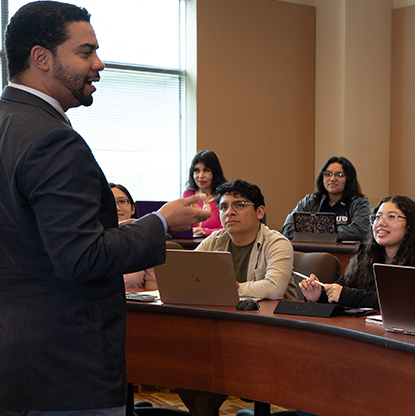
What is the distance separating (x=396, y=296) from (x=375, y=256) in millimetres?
665

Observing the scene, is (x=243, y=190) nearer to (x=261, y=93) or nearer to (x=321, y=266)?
(x=321, y=266)

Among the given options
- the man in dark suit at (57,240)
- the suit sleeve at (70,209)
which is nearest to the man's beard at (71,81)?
the man in dark suit at (57,240)

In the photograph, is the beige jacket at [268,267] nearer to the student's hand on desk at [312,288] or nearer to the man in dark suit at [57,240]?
the student's hand on desk at [312,288]

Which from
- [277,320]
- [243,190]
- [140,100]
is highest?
[140,100]

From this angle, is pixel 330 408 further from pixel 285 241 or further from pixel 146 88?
pixel 146 88

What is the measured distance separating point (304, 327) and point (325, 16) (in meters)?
4.81

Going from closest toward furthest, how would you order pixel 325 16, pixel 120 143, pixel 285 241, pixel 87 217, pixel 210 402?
pixel 87 217 → pixel 210 402 → pixel 285 241 → pixel 120 143 → pixel 325 16

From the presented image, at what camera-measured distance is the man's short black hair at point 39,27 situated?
3.64ft

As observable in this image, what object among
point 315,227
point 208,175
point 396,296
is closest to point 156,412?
point 396,296

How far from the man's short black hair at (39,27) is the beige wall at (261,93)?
14.8ft

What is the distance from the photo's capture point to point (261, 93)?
5.91 meters

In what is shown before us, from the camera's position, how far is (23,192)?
1.05 m

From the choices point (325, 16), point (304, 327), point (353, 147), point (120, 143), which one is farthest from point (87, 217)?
point (325, 16)

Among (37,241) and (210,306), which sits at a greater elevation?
(37,241)
